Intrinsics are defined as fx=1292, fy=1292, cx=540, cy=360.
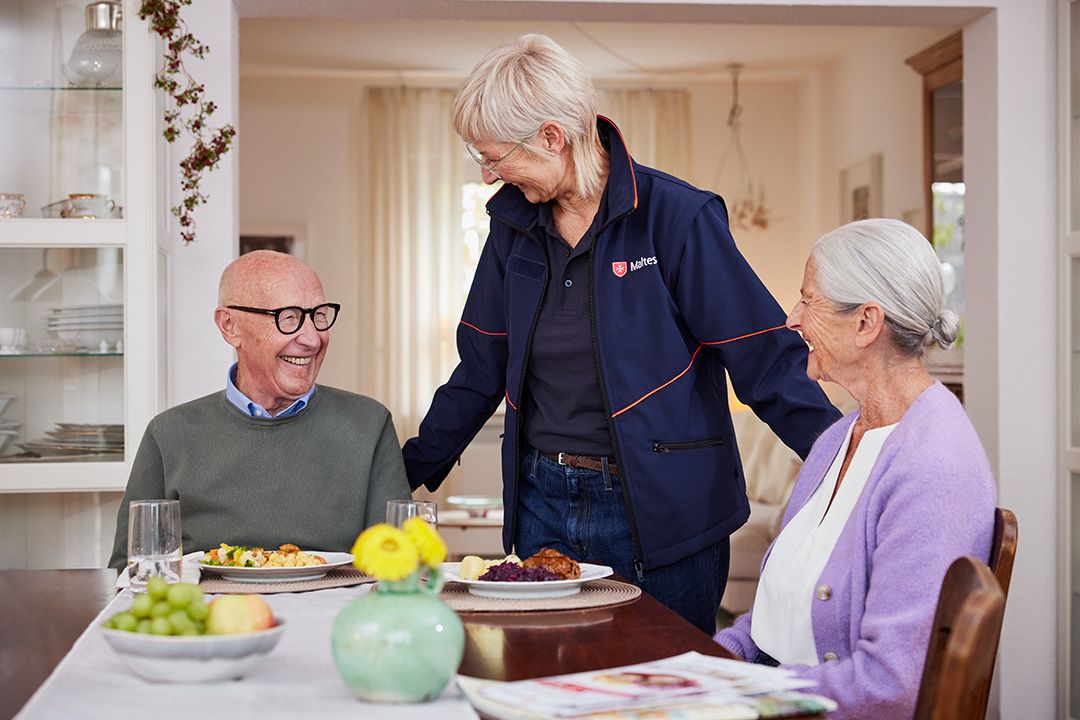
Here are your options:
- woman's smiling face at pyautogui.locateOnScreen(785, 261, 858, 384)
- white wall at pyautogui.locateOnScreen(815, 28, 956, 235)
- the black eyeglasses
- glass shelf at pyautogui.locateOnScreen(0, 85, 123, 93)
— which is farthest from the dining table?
white wall at pyautogui.locateOnScreen(815, 28, 956, 235)

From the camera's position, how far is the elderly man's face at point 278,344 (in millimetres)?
2232

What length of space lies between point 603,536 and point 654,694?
1.06 m

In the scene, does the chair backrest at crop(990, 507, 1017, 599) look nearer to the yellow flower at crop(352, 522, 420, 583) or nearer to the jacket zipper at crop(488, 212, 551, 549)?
the yellow flower at crop(352, 522, 420, 583)

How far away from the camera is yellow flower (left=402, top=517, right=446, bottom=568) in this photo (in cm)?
118

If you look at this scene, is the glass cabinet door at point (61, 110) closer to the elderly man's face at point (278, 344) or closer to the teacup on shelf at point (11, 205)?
the teacup on shelf at point (11, 205)

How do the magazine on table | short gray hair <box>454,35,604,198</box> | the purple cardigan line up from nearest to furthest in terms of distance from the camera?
the magazine on table < the purple cardigan < short gray hair <box>454,35,604,198</box>

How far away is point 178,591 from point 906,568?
82 cm

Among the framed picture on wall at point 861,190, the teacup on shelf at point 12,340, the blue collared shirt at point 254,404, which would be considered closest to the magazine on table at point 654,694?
the blue collared shirt at point 254,404

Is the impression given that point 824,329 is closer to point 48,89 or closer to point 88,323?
point 88,323

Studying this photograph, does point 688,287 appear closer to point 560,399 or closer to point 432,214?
point 560,399

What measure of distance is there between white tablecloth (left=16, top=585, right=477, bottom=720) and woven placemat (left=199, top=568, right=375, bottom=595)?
35 cm

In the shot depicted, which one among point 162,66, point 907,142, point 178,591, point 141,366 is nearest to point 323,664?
point 178,591

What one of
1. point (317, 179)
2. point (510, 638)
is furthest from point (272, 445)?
point (317, 179)

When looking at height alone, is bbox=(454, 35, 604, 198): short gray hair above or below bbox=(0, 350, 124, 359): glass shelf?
above
